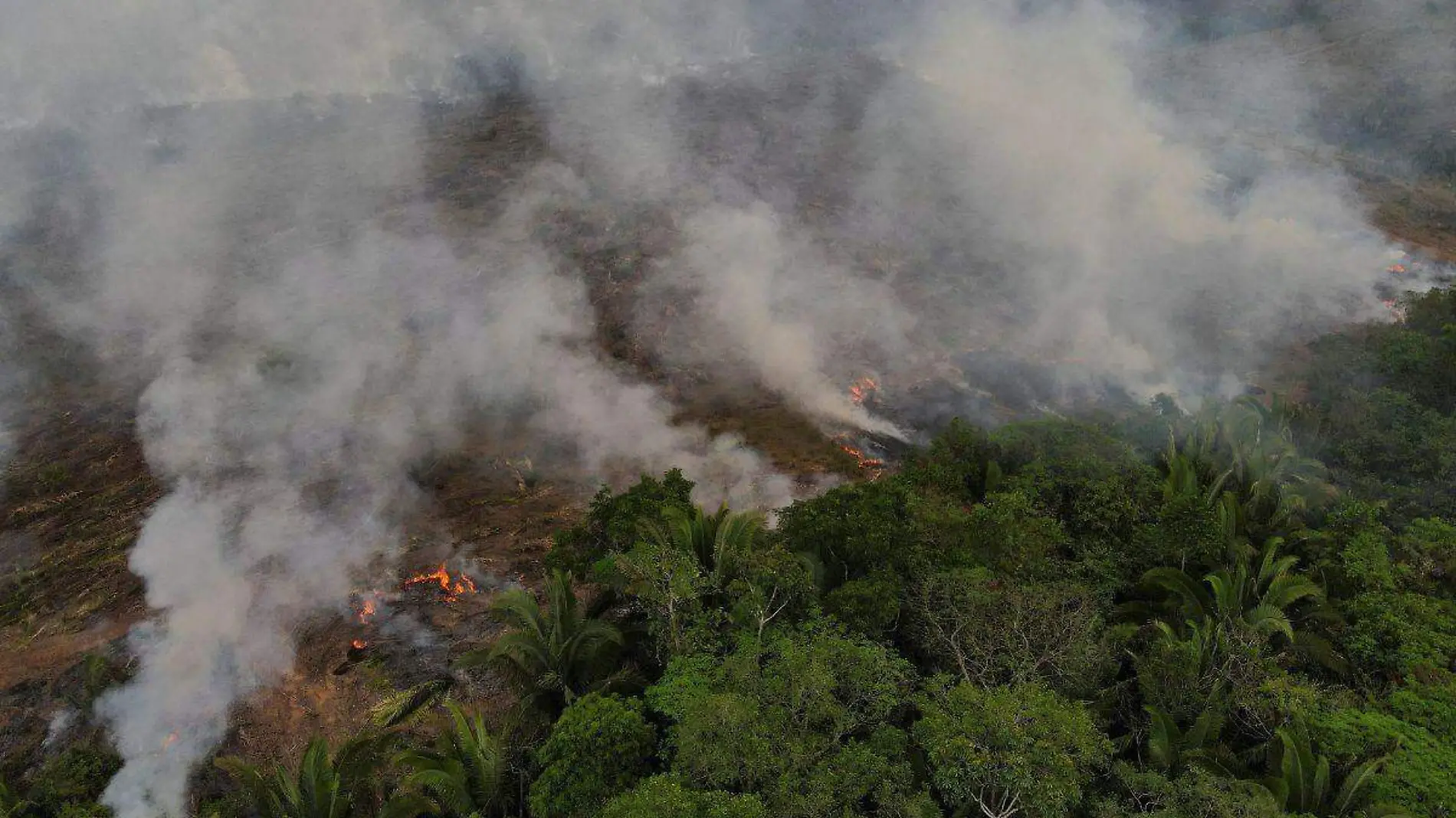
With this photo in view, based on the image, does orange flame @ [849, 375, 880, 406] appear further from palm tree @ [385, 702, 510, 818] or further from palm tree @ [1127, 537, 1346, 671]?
palm tree @ [385, 702, 510, 818]

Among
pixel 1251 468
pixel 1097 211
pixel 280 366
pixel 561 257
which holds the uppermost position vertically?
pixel 1097 211

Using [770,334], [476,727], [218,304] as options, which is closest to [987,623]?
[476,727]

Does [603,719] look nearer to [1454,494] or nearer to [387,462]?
[387,462]

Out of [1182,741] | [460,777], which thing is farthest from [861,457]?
[460,777]

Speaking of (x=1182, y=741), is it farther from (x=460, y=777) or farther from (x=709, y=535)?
(x=460, y=777)

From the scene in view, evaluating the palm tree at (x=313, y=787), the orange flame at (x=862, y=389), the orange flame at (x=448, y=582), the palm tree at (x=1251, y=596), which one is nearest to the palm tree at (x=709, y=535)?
the orange flame at (x=448, y=582)

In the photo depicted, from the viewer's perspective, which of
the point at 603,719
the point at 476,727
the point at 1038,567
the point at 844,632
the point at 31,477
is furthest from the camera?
the point at 31,477
